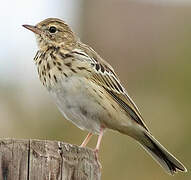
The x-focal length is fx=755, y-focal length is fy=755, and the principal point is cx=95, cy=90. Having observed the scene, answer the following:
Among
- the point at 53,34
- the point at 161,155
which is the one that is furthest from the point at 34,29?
the point at 161,155

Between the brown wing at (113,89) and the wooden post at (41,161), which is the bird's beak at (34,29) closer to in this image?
the brown wing at (113,89)

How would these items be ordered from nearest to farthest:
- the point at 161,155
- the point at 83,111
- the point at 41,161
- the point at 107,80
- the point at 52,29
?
the point at 41,161 < the point at 83,111 < the point at 161,155 < the point at 107,80 < the point at 52,29

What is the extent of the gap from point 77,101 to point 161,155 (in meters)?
1.03

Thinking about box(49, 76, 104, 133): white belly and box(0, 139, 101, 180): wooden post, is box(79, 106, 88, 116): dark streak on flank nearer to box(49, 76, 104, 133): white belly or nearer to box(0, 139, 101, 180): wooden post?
box(49, 76, 104, 133): white belly

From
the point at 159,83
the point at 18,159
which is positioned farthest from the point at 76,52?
the point at 159,83

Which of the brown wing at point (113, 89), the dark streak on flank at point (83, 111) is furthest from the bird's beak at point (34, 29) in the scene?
the dark streak on flank at point (83, 111)

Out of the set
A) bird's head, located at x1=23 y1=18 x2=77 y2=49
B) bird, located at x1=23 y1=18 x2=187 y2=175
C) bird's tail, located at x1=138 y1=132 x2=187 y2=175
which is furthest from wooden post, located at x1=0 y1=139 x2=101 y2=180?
bird's head, located at x1=23 y1=18 x2=77 y2=49

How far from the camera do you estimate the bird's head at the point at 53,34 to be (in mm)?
7633

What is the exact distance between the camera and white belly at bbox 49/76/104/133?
7.08 m

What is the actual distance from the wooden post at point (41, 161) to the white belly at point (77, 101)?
1.92 meters

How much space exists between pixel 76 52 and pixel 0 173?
2.70 m

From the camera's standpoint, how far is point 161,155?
7445 millimetres

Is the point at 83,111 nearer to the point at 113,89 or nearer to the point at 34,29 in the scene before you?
the point at 113,89

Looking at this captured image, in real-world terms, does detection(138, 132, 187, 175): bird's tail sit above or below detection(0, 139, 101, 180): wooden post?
below
